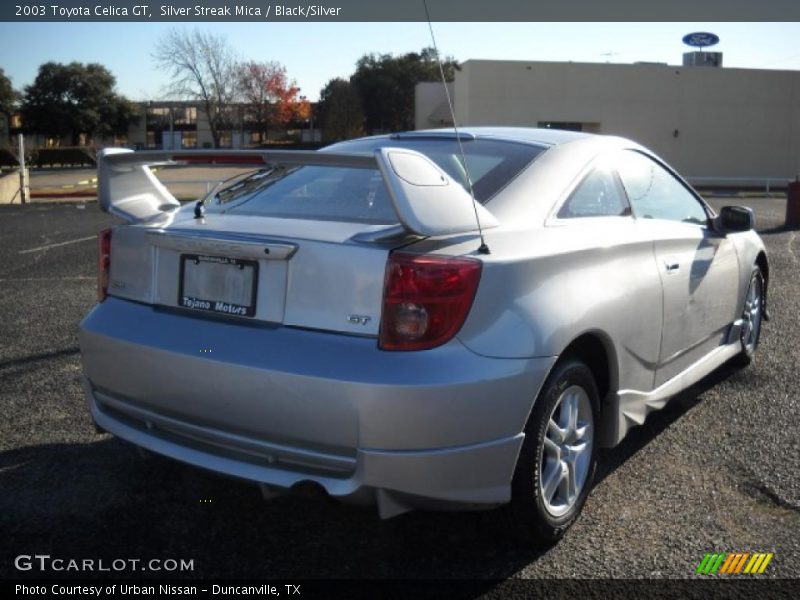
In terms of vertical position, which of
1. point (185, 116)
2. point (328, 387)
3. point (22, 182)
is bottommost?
point (22, 182)

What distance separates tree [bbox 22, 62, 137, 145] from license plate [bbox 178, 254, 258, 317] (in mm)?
64915

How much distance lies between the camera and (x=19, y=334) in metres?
6.21

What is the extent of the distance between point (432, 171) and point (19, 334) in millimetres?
4475

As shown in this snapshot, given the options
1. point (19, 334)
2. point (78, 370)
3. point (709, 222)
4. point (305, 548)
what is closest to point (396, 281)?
point (305, 548)

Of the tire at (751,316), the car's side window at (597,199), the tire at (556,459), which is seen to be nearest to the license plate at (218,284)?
the tire at (556,459)

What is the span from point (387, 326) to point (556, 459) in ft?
3.11

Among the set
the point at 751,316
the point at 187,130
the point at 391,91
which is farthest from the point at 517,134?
the point at 391,91

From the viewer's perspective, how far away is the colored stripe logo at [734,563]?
9.95 ft

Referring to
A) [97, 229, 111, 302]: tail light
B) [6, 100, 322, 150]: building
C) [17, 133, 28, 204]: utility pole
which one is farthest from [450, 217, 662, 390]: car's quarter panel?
[6, 100, 322, 150]: building

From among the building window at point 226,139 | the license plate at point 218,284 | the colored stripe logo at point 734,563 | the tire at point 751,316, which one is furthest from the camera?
the building window at point 226,139

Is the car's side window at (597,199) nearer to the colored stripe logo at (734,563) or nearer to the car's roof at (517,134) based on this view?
the car's roof at (517,134)

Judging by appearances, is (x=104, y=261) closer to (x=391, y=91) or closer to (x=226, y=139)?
(x=226, y=139)

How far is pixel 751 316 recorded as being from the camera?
549cm

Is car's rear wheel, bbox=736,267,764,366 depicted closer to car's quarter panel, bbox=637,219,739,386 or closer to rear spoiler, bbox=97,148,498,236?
car's quarter panel, bbox=637,219,739,386
